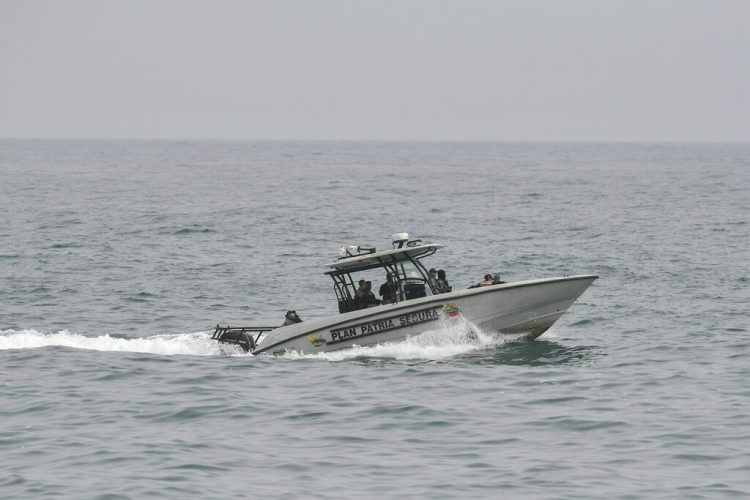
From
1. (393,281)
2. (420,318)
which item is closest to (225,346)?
(393,281)

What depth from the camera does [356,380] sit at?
21703 millimetres

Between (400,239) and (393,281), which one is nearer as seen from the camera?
(400,239)

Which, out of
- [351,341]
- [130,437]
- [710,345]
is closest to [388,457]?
[130,437]

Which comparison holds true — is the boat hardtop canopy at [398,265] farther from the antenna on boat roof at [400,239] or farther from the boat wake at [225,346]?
the boat wake at [225,346]

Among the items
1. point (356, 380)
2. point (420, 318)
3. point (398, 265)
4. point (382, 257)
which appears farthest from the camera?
point (398, 265)

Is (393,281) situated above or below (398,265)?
below

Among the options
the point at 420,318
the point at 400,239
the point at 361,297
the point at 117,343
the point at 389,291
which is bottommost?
the point at 117,343

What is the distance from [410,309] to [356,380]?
3.06 meters

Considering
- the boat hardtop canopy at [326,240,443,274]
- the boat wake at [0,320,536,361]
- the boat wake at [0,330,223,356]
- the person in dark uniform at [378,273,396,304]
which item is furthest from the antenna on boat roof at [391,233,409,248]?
the boat wake at [0,330,223,356]

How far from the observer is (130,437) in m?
17.3

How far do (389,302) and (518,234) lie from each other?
26.0 m

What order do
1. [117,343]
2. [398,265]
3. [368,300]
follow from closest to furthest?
[368,300], [398,265], [117,343]

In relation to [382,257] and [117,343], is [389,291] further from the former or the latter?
[117,343]

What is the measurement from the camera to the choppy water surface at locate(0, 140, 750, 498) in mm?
15469
